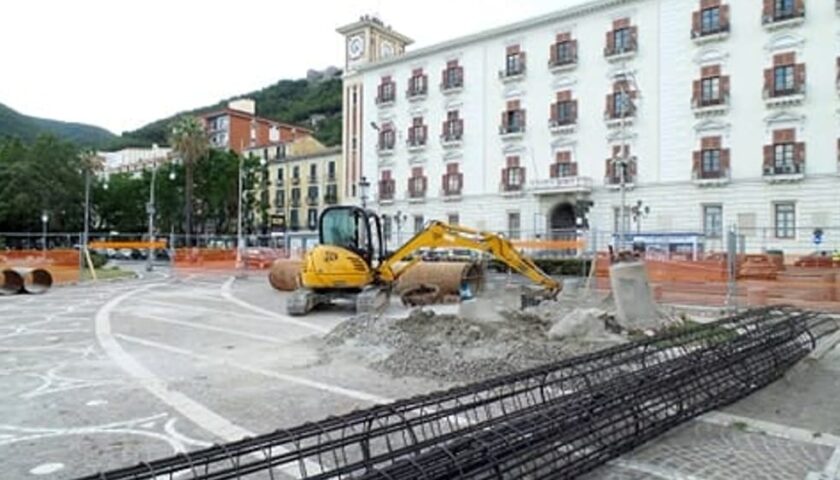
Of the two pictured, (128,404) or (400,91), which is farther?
(400,91)

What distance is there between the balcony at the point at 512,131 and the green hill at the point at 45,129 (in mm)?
56518

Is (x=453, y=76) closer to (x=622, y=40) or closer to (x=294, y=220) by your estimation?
(x=622, y=40)

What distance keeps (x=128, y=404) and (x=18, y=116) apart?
156123 mm

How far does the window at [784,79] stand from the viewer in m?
41.1

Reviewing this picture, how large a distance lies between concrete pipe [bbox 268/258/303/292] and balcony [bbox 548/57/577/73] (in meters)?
32.4

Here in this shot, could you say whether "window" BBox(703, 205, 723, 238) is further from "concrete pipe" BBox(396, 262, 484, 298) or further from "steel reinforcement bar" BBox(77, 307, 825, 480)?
"steel reinforcement bar" BBox(77, 307, 825, 480)

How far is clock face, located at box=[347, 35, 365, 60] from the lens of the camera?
7038cm

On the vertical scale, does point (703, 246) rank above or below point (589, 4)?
below

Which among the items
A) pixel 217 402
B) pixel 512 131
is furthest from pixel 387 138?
pixel 217 402

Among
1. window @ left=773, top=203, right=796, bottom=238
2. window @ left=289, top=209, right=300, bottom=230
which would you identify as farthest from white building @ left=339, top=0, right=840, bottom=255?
window @ left=289, top=209, right=300, bottom=230

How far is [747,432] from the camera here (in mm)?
6484

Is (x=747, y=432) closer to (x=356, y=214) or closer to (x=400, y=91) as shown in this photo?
(x=356, y=214)

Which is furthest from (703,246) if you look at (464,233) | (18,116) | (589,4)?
(18,116)

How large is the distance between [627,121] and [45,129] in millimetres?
126496
